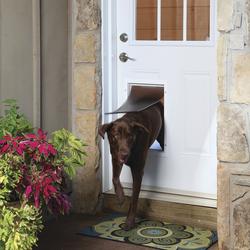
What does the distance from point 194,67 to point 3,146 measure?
165 centimetres

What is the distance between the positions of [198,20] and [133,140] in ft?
3.12

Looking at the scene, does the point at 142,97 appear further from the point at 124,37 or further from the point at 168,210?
the point at 168,210

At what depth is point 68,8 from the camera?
4941 mm

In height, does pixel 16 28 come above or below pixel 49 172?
above

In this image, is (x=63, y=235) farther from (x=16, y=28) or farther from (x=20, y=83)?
(x=16, y=28)

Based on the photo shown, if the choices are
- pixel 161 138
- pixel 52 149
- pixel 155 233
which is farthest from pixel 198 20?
pixel 52 149

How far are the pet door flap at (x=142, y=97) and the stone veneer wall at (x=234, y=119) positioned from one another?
2.84ft

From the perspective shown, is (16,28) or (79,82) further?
(79,82)

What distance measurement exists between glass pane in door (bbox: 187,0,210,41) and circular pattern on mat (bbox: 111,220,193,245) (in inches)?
50.2

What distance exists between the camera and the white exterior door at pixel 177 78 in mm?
4621

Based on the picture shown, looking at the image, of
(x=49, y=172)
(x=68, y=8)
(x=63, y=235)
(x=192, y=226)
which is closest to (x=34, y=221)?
(x=49, y=172)

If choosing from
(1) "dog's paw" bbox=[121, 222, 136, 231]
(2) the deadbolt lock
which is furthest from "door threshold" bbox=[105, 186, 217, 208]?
(2) the deadbolt lock

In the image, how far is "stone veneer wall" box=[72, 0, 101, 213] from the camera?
4812 millimetres

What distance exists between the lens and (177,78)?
4.72 metres
